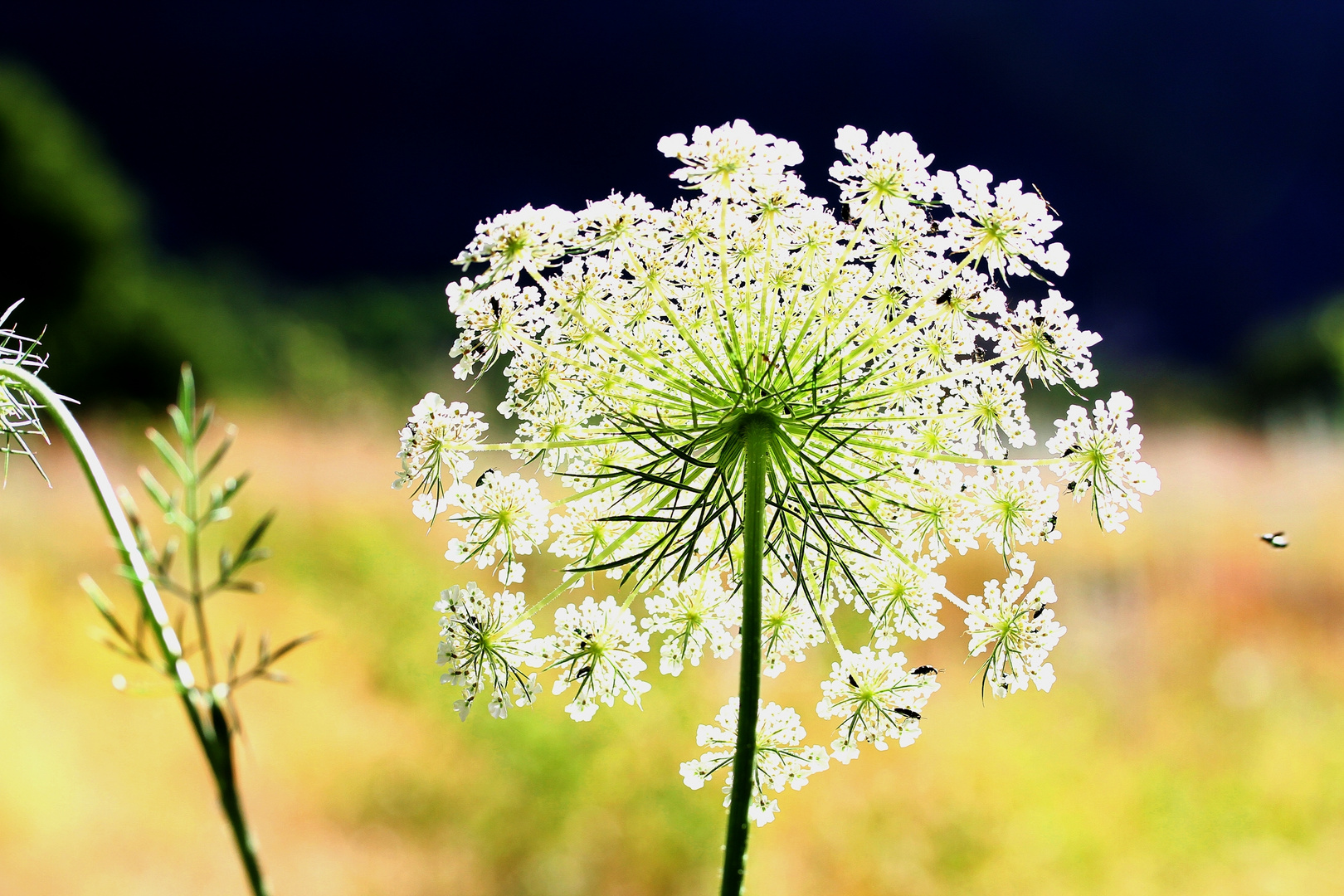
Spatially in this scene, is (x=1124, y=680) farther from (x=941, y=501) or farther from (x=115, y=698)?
(x=115, y=698)

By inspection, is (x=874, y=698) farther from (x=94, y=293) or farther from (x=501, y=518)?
(x=94, y=293)

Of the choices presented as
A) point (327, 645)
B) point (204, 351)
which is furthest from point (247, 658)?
point (204, 351)

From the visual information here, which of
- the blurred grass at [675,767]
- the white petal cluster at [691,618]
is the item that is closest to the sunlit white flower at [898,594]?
the white petal cluster at [691,618]

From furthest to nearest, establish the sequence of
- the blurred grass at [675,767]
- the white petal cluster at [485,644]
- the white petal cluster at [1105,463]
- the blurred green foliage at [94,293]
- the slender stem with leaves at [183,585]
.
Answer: the blurred green foliage at [94,293], the blurred grass at [675,767], the white petal cluster at [1105,463], the white petal cluster at [485,644], the slender stem with leaves at [183,585]

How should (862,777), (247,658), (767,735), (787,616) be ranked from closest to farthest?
(767,735)
(787,616)
(862,777)
(247,658)

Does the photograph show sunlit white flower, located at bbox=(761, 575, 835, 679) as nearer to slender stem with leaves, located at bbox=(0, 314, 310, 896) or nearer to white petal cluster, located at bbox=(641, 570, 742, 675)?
white petal cluster, located at bbox=(641, 570, 742, 675)

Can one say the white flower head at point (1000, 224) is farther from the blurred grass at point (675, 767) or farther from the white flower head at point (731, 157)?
the blurred grass at point (675, 767)
